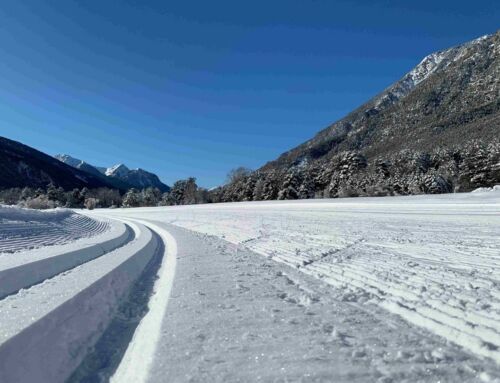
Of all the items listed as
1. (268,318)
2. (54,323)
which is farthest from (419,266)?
(54,323)

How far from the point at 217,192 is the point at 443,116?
141946 millimetres

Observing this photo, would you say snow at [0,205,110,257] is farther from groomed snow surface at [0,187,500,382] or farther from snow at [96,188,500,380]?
snow at [96,188,500,380]

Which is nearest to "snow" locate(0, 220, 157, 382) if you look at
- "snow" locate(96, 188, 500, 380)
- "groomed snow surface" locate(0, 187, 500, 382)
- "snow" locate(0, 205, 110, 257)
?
"groomed snow surface" locate(0, 187, 500, 382)

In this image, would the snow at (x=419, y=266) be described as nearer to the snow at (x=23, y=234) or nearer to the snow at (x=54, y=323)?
the snow at (x=54, y=323)

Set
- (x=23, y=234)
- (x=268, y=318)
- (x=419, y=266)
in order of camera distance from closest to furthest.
Result: (x=268, y=318)
(x=419, y=266)
(x=23, y=234)

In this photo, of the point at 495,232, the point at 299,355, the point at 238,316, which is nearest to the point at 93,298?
the point at 238,316

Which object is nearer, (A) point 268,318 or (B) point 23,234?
(A) point 268,318

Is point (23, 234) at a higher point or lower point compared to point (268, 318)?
higher

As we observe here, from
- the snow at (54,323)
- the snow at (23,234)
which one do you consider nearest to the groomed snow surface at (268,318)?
the snow at (54,323)

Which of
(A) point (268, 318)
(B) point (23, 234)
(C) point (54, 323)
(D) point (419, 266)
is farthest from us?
(B) point (23, 234)

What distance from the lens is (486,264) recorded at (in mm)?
6234

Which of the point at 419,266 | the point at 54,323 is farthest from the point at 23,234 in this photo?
the point at 419,266

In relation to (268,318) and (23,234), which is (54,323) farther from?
(23,234)

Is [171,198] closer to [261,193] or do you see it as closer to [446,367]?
[261,193]
